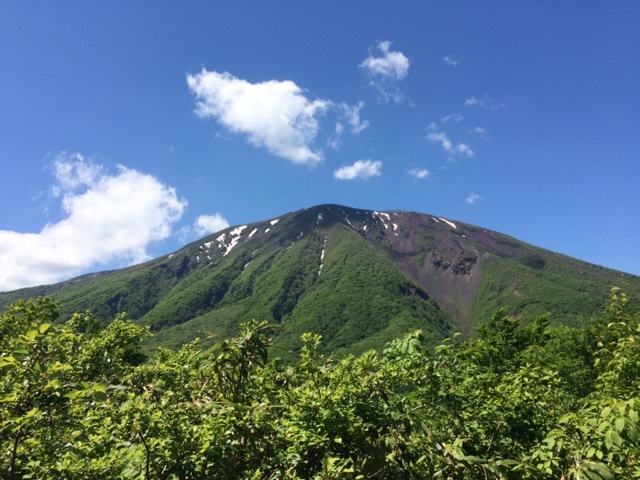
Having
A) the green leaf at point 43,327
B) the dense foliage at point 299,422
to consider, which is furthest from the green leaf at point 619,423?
the green leaf at point 43,327

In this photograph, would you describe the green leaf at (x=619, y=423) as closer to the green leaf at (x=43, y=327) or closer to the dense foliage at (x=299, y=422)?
the dense foliage at (x=299, y=422)

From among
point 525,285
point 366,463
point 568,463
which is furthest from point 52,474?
point 525,285

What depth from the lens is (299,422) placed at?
4711mm

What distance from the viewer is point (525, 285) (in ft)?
602

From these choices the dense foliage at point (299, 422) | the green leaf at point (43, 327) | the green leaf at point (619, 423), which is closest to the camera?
the green leaf at point (43, 327)

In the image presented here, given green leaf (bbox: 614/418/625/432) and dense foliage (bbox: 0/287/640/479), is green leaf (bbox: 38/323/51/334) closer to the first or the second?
dense foliage (bbox: 0/287/640/479)

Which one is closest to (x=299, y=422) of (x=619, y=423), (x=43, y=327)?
(x=43, y=327)

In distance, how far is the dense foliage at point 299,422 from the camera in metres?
3.63

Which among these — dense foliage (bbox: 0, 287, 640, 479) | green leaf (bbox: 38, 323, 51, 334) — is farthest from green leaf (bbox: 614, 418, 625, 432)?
green leaf (bbox: 38, 323, 51, 334)

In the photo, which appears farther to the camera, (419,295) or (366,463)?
(419,295)

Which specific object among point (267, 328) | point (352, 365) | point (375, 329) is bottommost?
point (375, 329)

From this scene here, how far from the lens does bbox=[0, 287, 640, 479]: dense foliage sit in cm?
363

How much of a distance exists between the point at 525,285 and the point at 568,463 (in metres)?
206

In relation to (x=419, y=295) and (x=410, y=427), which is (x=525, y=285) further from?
(x=410, y=427)
